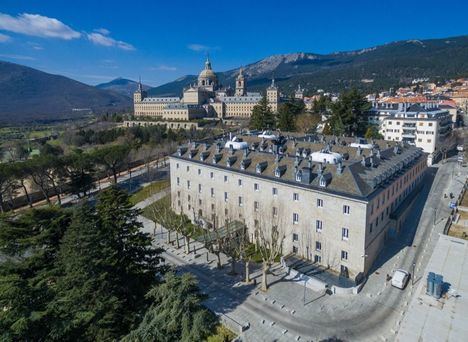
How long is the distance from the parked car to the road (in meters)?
0.57

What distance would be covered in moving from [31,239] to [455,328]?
124 feet

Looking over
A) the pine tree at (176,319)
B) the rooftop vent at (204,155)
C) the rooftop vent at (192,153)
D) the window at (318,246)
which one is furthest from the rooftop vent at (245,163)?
the pine tree at (176,319)

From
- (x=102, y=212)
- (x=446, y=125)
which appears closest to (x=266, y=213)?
(x=102, y=212)

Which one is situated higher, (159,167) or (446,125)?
(446,125)

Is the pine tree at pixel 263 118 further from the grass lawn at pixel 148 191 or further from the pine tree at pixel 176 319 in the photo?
the pine tree at pixel 176 319

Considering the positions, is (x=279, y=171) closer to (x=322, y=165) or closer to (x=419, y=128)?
(x=322, y=165)

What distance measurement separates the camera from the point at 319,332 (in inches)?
1080

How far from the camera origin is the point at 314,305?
31.1 m

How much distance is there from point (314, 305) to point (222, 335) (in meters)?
10.2

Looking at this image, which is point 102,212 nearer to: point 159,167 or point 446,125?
point 159,167

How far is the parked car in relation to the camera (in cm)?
3300

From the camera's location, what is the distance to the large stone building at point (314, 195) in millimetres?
34469

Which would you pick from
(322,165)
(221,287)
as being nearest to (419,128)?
(322,165)

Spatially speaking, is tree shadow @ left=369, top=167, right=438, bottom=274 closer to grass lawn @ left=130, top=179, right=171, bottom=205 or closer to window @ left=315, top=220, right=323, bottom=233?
window @ left=315, top=220, right=323, bottom=233
